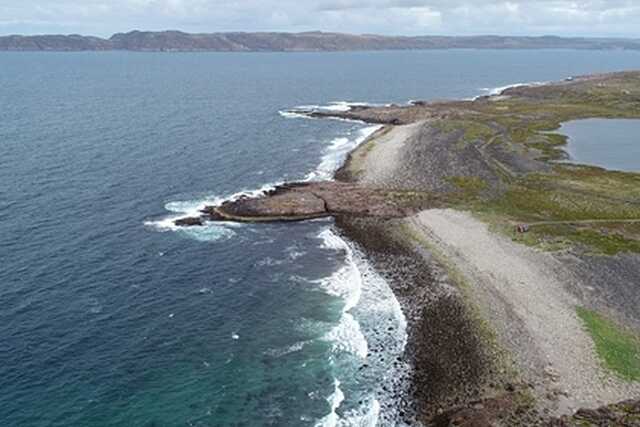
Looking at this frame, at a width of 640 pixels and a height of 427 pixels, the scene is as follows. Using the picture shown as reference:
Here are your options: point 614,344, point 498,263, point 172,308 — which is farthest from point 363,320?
point 614,344

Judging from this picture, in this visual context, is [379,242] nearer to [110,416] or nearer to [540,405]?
[540,405]

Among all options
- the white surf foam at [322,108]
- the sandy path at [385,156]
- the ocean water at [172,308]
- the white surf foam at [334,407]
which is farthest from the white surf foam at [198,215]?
the white surf foam at [322,108]

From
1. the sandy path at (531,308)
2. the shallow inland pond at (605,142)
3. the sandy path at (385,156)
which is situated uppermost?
the sandy path at (531,308)

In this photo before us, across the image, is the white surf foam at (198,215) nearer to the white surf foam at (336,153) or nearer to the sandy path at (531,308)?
the white surf foam at (336,153)

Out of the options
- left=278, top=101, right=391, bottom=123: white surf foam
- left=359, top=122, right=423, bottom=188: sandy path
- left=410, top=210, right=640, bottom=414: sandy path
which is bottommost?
left=278, top=101, right=391, bottom=123: white surf foam

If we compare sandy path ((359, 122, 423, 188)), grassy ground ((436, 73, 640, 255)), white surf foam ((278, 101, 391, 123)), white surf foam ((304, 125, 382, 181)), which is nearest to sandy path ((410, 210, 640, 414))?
grassy ground ((436, 73, 640, 255))

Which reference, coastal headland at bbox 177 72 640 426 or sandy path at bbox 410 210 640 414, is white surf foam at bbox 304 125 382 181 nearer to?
coastal headland at bbox 177 72 640 426

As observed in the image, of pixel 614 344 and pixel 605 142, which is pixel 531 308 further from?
pixel 605 142
